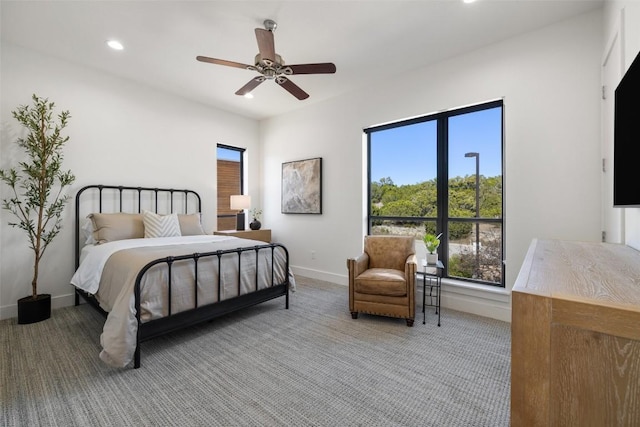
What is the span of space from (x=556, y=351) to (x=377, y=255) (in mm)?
2635

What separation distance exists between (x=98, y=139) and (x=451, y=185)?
4.51 meters

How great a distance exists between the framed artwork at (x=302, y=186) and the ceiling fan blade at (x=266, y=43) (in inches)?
87.0

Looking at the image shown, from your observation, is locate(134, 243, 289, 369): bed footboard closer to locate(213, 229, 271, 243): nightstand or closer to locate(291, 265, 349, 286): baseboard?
locate(291, 265, 349, 286): baseboard

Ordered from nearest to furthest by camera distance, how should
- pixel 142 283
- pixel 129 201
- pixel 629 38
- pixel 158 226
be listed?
pixel 629 38, pixel 142 283, pixel 158 226, pixel 129 201

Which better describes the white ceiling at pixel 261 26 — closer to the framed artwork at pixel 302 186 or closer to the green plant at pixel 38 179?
the green plant at pixel 38 179

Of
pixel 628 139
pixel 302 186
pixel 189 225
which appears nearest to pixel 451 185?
pixel 628 139

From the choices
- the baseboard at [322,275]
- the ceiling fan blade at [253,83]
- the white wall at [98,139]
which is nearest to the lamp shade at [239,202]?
the white wall at [98,139]

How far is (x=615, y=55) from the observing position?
2033mm

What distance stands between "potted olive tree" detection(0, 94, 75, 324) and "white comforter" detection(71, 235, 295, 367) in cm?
44

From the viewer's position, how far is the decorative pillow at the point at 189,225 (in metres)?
3.81

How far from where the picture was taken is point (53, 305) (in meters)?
3.18

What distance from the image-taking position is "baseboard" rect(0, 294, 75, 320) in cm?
287

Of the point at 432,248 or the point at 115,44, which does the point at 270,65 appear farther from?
the point at 432,248

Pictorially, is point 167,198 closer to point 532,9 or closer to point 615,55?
point 532,9
